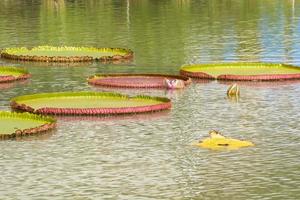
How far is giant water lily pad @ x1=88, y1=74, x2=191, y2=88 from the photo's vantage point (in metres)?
26.3

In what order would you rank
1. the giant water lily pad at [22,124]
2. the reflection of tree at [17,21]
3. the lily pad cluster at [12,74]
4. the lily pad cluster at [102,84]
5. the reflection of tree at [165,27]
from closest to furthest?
the giant water lily pad at [22,124] → the lily pad cluster at [102,84] → the lily pad cluster at [12,74] → the reflection of tree at [165,27] → the reflection of tree at [17,21]

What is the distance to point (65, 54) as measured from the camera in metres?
33.9

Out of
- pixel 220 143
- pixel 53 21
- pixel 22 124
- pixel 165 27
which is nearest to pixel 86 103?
pixel 22 124

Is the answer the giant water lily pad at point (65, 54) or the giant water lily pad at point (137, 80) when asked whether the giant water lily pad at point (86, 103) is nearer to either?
the giant water lily pad at point (137, 80)

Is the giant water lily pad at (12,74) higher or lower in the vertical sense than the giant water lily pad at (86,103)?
higher

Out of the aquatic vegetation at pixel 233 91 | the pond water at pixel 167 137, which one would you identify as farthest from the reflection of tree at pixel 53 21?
the aquatic vegetation at pixel 233 91

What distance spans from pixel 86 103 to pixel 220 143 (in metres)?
5.22

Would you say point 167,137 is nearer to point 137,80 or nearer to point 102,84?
point 102,84

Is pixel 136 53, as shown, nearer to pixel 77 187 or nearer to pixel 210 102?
pixel 210 102

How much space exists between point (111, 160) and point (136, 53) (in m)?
17.3

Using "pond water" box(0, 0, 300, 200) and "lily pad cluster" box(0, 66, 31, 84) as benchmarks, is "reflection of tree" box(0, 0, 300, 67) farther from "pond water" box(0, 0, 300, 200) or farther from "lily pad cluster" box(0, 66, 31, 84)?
"lily pad cluster" box(0, 66, 31, 84)

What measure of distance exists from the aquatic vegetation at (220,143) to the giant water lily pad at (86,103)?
3458 mm

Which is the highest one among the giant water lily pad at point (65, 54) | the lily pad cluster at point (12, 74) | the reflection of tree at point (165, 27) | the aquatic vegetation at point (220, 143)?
the reflection of tree at point (165, 27)

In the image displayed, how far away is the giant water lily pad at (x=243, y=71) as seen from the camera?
1093 inches
